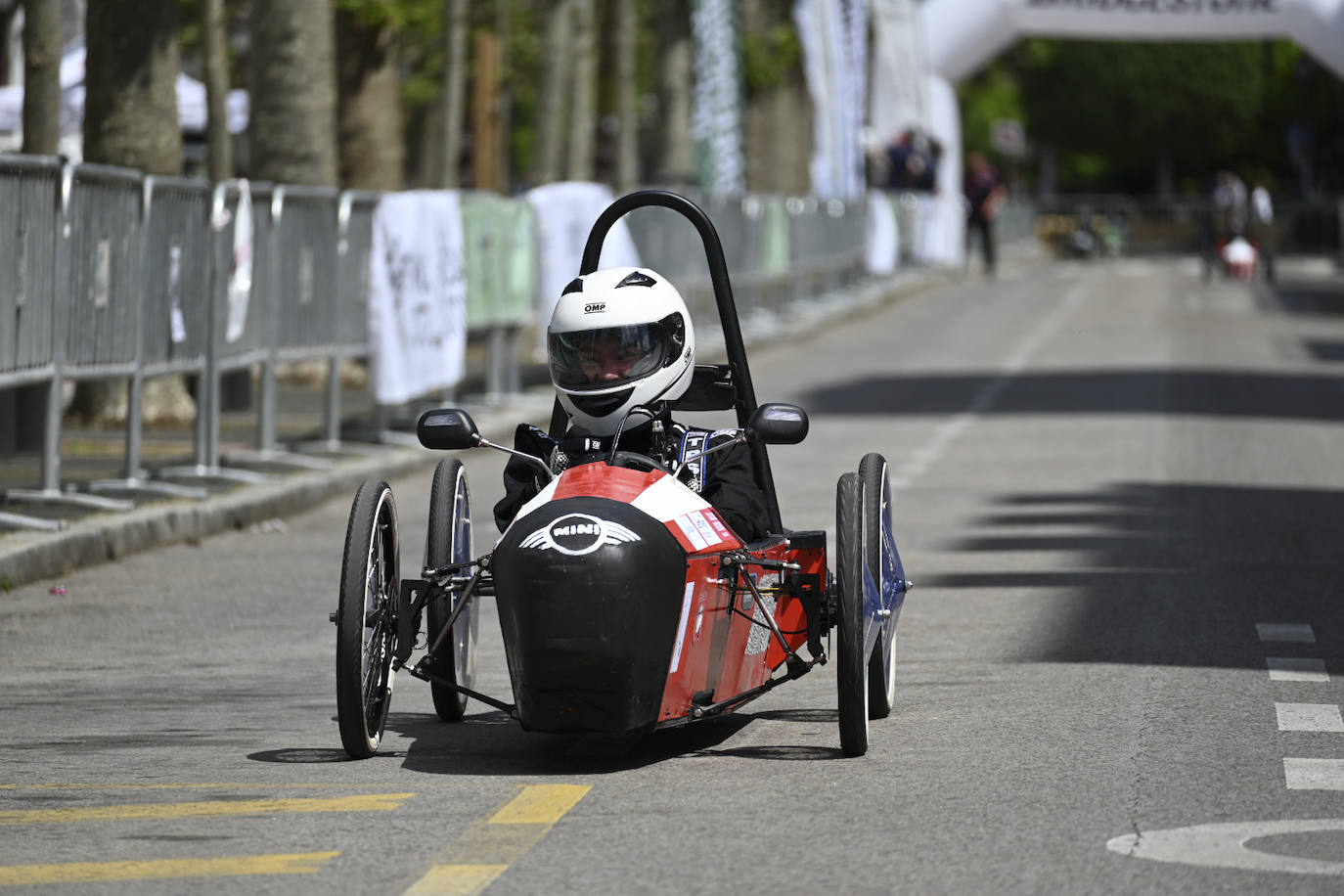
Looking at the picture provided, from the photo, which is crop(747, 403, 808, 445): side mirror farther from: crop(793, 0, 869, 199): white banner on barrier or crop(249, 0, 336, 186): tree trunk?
crop(793, 0, 869, 199): white banner on barrier

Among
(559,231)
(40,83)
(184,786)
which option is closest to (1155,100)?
(559,231)

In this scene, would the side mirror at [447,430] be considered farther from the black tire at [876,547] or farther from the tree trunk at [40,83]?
the tree trunk at [40,83]

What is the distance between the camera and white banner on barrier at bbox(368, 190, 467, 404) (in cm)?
1680

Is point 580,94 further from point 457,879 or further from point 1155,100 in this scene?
point 1155,100

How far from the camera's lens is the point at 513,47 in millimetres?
52812

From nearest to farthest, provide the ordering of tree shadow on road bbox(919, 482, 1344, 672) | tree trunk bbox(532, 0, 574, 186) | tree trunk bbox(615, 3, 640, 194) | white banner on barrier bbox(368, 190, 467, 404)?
tree shadow on road bbox(919, 482, 1344, 672)
white banner on barrier bbox(368, 190, 467, 404)
tree trunk bbox(532, 0, 574, 186)
tree trunk bbox(615, 3, 640, 194)

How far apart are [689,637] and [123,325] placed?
6950mm

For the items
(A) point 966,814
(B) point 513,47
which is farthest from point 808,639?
(B) point 513,47

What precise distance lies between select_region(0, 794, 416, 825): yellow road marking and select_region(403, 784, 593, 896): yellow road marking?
32 centimetres

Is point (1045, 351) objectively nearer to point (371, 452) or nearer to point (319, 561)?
point (371, 452)

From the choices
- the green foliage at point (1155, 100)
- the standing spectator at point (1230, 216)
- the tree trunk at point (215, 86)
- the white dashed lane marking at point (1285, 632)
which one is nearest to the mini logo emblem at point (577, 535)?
A: the white dashed lane marking at point (1285, 632)

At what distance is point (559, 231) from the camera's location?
2131 cm

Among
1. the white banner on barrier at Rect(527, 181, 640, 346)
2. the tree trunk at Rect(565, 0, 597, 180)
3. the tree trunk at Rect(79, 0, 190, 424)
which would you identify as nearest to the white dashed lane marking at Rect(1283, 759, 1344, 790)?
the tree trunk at Rect(79, 0, 190, 424)

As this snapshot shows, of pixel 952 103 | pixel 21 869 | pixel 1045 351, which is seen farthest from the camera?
pixel 952 103
